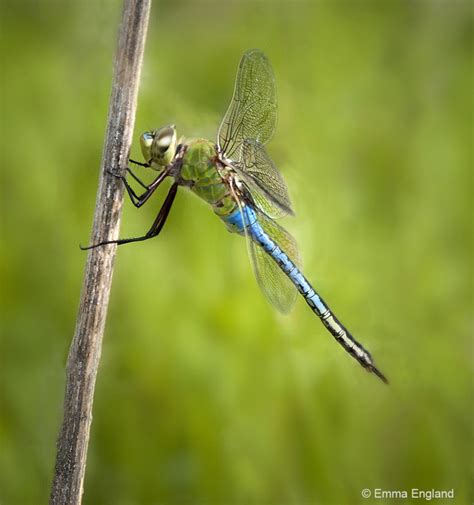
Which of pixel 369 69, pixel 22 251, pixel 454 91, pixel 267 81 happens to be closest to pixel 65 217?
pixel 22 251

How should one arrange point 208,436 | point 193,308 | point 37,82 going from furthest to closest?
point 37,82
point 193,308
point 208,436

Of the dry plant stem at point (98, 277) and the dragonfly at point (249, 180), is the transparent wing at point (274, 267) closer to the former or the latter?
the dragonfly at point (249, 180)

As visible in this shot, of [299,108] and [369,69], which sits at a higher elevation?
[369,69]

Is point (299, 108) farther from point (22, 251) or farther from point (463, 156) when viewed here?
point (22, 251)

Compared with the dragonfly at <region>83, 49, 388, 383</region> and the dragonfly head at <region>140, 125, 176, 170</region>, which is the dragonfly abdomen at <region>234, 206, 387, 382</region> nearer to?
the dragonfly at <region>83, 49, 388, 383</region>

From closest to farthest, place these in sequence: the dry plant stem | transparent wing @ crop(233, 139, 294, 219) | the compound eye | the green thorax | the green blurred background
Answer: the dry plant stem
the compound eye
the green thorax
transparent wing @ crop(233, 139, 294, 219)
the green blurred background

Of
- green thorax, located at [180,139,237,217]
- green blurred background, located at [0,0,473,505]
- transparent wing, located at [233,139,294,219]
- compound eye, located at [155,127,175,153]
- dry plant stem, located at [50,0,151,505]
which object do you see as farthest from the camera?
green blurred background, located at [0,0,473,505]

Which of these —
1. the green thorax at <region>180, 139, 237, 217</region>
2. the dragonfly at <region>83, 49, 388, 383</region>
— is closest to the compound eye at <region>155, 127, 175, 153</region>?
the dragonfly at <region>83, 49, 388, 383</region>
